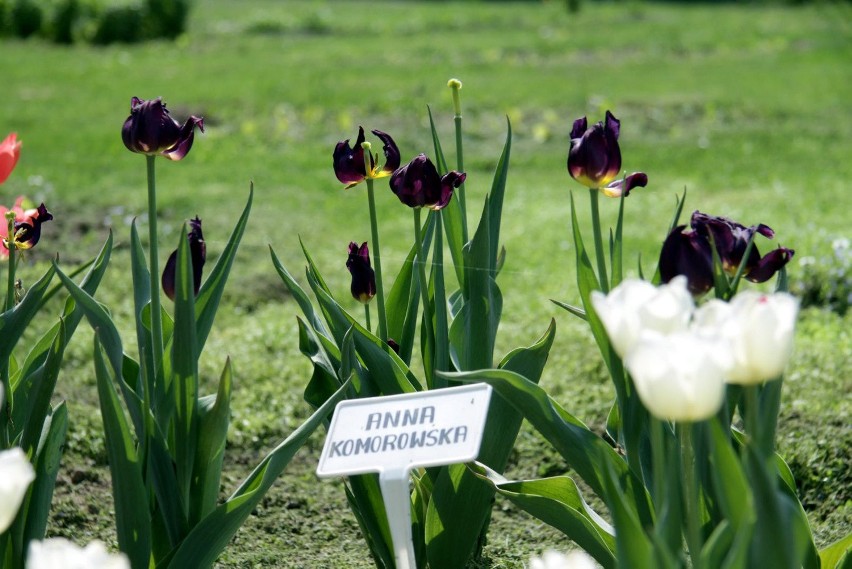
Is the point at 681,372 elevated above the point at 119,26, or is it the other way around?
the point at 119,26

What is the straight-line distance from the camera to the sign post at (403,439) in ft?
5.66

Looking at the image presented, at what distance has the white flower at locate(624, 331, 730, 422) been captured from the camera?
1.24 m

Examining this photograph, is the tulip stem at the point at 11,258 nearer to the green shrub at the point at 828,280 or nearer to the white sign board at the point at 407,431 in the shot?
the white sign board at the point at 407,431

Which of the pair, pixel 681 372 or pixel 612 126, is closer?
pixel 681 372

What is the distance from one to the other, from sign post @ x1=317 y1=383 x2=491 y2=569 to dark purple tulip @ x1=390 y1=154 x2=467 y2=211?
414 millimetres

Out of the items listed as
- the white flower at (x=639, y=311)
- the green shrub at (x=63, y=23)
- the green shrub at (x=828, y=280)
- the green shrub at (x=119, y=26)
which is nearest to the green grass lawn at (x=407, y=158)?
the green shrub at (x=828, y=280)

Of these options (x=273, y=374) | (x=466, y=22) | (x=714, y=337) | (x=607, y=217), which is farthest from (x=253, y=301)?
(x=466, y=22)

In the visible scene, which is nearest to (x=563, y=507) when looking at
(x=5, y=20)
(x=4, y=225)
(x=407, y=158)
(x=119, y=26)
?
(x=4, y=225)

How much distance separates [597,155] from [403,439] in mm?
626

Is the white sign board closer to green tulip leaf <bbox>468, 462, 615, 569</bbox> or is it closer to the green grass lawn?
green tulip leaf <bbox>468, 462, 615, 569</bbox>

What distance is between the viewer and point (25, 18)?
13656mm

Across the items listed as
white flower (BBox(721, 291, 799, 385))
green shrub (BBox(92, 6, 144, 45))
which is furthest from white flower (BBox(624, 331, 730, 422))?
green shrub (BBox(92, 6, 144, 45))

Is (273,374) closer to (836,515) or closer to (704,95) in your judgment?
(836,515)

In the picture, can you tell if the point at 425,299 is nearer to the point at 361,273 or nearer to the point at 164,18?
the point at 361,273
